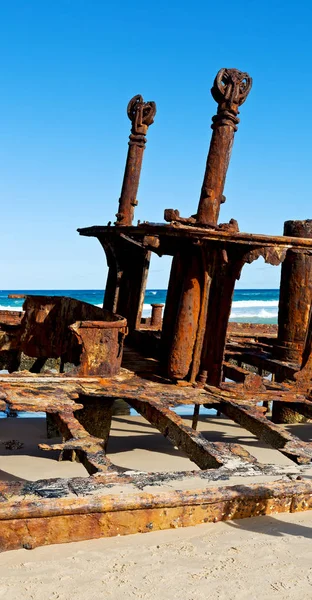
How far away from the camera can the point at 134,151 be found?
32.7 feet

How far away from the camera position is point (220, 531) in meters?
3.59

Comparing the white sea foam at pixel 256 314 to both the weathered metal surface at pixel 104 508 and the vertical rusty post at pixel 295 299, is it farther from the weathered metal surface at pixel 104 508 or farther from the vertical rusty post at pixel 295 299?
the weathered metal surface at pixel 104 508

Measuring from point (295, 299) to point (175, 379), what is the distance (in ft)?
10.4

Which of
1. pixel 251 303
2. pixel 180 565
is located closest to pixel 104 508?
pixel 180 565

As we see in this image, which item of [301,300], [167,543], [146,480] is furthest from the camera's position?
[301,300]

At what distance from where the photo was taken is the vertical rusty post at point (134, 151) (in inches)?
391

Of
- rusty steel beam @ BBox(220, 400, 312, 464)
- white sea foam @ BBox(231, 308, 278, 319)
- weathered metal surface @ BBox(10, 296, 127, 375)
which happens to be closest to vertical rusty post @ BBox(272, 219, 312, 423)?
→ weathered metal surface @ BBox(10, 296, 127, 375)

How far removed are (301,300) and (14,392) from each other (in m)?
5.03

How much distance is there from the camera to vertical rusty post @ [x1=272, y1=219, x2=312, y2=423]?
8.68 meters

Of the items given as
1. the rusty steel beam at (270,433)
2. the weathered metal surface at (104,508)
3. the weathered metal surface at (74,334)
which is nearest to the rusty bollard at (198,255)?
the weathered metal surface at (74,334)

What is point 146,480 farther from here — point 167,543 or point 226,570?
point 226,570

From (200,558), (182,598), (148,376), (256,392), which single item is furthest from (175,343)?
(182,598)

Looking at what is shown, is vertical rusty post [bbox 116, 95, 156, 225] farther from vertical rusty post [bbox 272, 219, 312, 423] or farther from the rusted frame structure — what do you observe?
vertical rusty post [bbox 272, 219, 312, 423]

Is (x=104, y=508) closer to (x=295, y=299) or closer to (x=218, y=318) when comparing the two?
(x=218, y=318)
